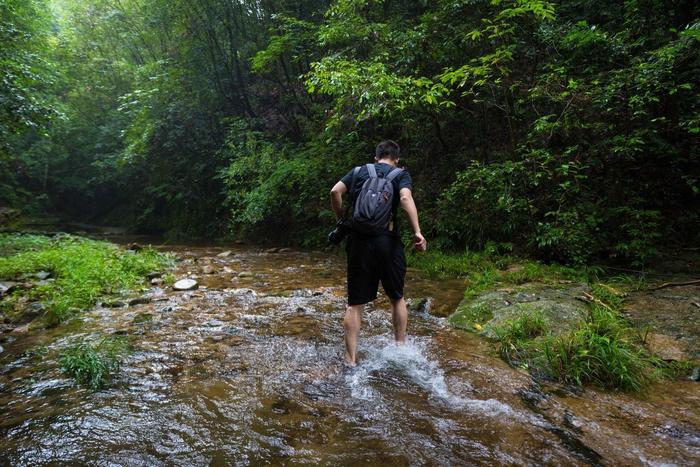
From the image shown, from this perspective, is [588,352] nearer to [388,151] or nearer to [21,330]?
[388,151]

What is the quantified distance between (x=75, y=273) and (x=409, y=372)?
602 cm

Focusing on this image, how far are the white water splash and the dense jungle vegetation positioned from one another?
371 cm

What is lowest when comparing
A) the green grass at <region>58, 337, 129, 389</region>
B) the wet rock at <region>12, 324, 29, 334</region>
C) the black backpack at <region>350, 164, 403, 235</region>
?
the wet rock at <region>12, 324, 29, 334</region>

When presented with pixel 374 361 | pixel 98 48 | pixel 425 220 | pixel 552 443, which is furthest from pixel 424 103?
pixel 98 48

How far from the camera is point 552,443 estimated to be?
2.39 m

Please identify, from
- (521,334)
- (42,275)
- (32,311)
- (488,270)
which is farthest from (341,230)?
(42,275)

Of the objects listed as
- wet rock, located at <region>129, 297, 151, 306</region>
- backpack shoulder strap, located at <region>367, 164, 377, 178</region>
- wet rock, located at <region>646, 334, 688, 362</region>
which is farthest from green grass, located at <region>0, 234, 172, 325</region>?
wet rock, located at <region>646, 334, 688, 362</region>

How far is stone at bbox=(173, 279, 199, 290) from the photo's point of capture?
259 inches

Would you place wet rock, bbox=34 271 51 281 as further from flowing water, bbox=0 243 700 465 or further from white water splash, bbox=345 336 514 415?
white water splash, bbox=345 336 514 415

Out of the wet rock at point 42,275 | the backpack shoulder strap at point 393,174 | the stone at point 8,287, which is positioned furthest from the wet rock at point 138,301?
the backpack shoulder strap at point 393,174

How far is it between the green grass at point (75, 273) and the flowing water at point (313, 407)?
1.02 meters

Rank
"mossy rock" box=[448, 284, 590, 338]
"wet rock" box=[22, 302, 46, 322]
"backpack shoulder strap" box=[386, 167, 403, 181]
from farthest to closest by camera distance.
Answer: "wet rock" box=[22, 302, 46, 322] → "mossy rock" box=[448, 284, 590, 338] → "backpack shoulder strap" box=[386, 167, 403, 181]

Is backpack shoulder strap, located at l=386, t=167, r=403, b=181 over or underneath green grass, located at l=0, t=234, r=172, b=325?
over

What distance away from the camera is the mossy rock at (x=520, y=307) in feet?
13.9
